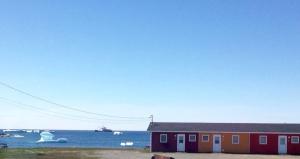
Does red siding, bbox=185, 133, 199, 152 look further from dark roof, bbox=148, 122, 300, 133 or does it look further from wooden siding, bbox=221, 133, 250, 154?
wooden siding, bbox=221, 133, 250, 154

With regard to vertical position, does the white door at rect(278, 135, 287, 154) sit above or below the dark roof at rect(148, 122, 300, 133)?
below

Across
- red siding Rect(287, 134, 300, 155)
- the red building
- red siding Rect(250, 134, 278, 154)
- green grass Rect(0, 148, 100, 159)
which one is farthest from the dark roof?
green grass Rect(0, 148, 100, 159)

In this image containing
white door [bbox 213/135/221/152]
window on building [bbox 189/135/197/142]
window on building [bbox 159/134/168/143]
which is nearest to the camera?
white door [bbox 213/135/221/152]

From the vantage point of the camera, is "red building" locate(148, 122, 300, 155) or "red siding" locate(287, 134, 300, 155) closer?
"red siding" locate(287, 134, 300, 155)

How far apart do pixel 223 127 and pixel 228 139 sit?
2629mm

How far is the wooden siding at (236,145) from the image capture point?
60.7 metres

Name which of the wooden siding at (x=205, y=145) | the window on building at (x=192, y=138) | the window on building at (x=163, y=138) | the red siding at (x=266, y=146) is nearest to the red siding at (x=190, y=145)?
the window on building at (x=192, y=138)

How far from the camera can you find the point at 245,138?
200 ft

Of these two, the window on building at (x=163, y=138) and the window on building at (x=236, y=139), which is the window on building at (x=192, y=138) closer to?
the window on building at (x=163, y=138)

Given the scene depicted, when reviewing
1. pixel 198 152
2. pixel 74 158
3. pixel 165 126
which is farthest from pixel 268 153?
pixel 74 158

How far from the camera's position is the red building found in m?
60.2

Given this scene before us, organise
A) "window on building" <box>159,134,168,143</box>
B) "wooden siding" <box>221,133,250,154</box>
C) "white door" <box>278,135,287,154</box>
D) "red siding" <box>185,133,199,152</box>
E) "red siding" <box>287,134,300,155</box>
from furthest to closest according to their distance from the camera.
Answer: "window on building" <box>159,134,168,143</box>, "red siding" <box>185,133,199,152</box>, "wooden siding" <box>221,133,250,154</box>, "white door" <box>278,135,287,154</box>, "red siding" <box>287,134,300,155</box>

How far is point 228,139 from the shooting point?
61250 mm

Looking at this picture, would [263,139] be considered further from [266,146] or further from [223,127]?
[223,127]
